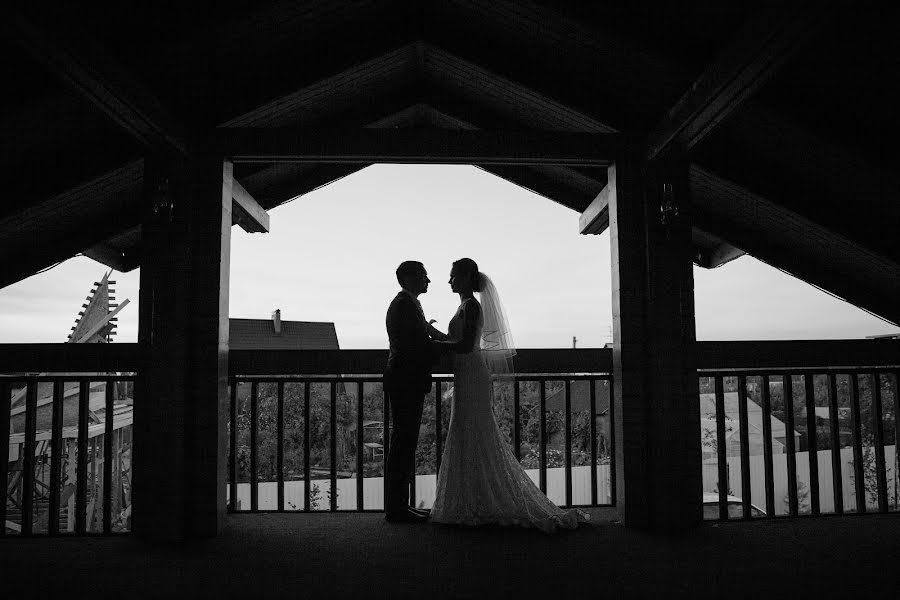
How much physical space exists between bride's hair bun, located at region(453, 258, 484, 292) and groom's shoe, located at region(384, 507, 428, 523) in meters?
1.63

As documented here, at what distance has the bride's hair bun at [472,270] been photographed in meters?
4.43

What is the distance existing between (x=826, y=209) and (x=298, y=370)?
3879 millimetres

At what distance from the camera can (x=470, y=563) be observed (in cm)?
324

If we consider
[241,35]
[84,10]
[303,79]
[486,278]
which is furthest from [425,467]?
[84,10]

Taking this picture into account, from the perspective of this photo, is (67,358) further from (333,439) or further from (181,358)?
(333,439)

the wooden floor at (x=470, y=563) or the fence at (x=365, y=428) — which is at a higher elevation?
the fence at (x=365, y=428)

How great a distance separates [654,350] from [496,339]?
110 cm

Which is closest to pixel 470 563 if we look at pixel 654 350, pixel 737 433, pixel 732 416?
pixel 654 350

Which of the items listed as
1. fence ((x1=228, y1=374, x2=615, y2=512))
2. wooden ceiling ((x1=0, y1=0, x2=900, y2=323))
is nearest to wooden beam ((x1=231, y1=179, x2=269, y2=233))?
wooden ceiling ((x1=0, y1=0, x2=900, y2=323))

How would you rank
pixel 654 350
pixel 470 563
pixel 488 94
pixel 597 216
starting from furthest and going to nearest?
pixel 597 216
pixel 488 94
pixel 654 350
pixel 470 563

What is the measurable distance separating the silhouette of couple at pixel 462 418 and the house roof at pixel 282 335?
8194 millimetres

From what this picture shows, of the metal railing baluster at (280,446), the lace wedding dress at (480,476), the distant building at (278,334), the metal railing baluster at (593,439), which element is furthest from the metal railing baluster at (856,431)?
the distant building at (278,334)

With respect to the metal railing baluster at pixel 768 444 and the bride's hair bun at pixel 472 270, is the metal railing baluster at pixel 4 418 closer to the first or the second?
the bride's hair bun at pixel 472 270

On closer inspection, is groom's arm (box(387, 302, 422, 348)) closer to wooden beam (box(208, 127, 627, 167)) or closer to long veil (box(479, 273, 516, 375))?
long veil (box(479, 273, 516, 375))
